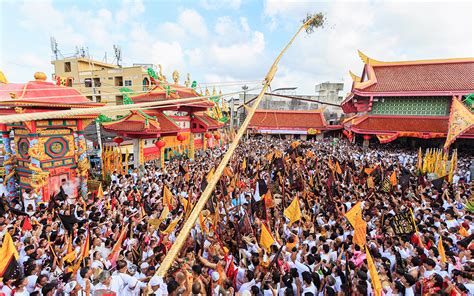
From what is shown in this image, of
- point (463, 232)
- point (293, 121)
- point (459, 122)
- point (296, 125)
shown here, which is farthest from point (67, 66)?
point (463, 232)

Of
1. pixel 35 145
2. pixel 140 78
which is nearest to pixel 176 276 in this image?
pixel 35 145

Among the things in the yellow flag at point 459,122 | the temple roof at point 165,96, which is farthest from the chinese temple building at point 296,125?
the yellow flag at point 459,122

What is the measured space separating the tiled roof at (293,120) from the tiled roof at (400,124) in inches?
430

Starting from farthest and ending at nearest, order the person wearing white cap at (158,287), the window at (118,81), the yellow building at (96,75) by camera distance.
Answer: the window at (118,81)
the yellow building at (96,75)
the person wearing white cap at (158,287)

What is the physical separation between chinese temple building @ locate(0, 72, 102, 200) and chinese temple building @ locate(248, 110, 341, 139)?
22.7 m

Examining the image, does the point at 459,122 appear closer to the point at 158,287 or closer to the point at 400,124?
the point at 400,124

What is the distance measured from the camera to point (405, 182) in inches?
381

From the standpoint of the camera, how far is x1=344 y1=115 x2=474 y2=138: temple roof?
19.8 metres

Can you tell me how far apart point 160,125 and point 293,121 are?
23018mm

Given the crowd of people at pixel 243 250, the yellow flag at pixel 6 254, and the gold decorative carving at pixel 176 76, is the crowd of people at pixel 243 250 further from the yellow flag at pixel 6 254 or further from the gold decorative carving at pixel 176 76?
the gold decorative carving at pixel 176 76

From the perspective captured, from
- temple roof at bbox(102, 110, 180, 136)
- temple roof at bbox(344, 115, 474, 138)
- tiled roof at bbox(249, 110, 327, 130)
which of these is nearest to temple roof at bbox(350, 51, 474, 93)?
temple roof at bbox(344, 115, 474, 138)

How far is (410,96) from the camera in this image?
20594mm

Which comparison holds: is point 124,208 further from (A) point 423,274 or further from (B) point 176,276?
(A) point 423,274

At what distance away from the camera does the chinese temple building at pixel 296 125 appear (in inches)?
1299
